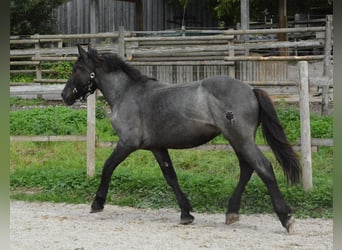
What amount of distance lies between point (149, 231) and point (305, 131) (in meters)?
2.56

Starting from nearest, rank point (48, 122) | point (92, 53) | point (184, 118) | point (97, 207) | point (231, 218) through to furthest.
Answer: point (184, 118)
point (231, 218)
point (97, 207)
point (92, 53)
point (48, 122)

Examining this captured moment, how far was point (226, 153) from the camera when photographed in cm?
939

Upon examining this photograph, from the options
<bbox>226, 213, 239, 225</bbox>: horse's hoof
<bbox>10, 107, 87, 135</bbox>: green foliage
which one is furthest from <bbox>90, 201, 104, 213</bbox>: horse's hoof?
<bbox>10, 107, 87, 135</bbox>: green foliage

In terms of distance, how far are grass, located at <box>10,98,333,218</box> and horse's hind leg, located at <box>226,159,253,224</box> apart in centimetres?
69

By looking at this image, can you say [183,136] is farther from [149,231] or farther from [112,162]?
[149,231]

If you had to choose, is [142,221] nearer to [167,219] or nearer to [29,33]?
[167,219]

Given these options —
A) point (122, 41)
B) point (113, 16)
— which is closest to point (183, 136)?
point (122, 41)

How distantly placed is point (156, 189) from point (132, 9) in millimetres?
14744

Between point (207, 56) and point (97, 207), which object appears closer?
point (97, 207)

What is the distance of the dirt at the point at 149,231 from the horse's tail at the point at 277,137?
57cm

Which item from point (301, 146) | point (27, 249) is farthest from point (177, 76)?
point (27, 249)

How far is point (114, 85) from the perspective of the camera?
6.39 m

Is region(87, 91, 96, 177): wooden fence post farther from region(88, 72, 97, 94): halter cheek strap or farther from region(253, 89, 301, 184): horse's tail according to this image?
region(253, 89, 301, 184): horse's tail

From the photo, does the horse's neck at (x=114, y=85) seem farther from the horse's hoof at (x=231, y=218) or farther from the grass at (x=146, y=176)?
the horse's hoof at (x=231, y=218)
